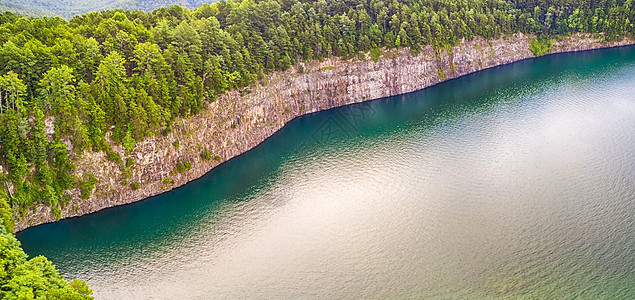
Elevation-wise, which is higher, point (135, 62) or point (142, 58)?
point (142, 58)

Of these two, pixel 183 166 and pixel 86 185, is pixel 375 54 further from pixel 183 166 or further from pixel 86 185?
pixel 86 185

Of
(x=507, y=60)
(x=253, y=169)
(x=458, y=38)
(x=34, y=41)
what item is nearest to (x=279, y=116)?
(x=253, y=169)

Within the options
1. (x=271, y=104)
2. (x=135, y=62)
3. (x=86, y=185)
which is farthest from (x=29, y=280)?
(x=271, y=104)

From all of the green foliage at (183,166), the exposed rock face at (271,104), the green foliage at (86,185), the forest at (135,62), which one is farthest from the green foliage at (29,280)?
the green foliage at (183,166)

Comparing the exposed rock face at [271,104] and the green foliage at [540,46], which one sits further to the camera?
the green foliage at [540,46]

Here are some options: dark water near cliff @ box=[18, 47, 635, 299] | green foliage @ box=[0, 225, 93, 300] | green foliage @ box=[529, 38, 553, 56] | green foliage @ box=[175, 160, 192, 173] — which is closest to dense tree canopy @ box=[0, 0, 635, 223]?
green foliage @ box=[175, 160, 192, 173]

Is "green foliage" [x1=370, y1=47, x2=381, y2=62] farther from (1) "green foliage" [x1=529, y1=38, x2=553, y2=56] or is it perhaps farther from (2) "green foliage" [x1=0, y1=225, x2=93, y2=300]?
(2) "green foliage" [x1=0, y1=225, x2=93, y2=300]

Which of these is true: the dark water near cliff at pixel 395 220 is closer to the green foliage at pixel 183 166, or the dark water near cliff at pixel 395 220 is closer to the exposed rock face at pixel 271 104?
the exposed rock face at pixel 271 104
